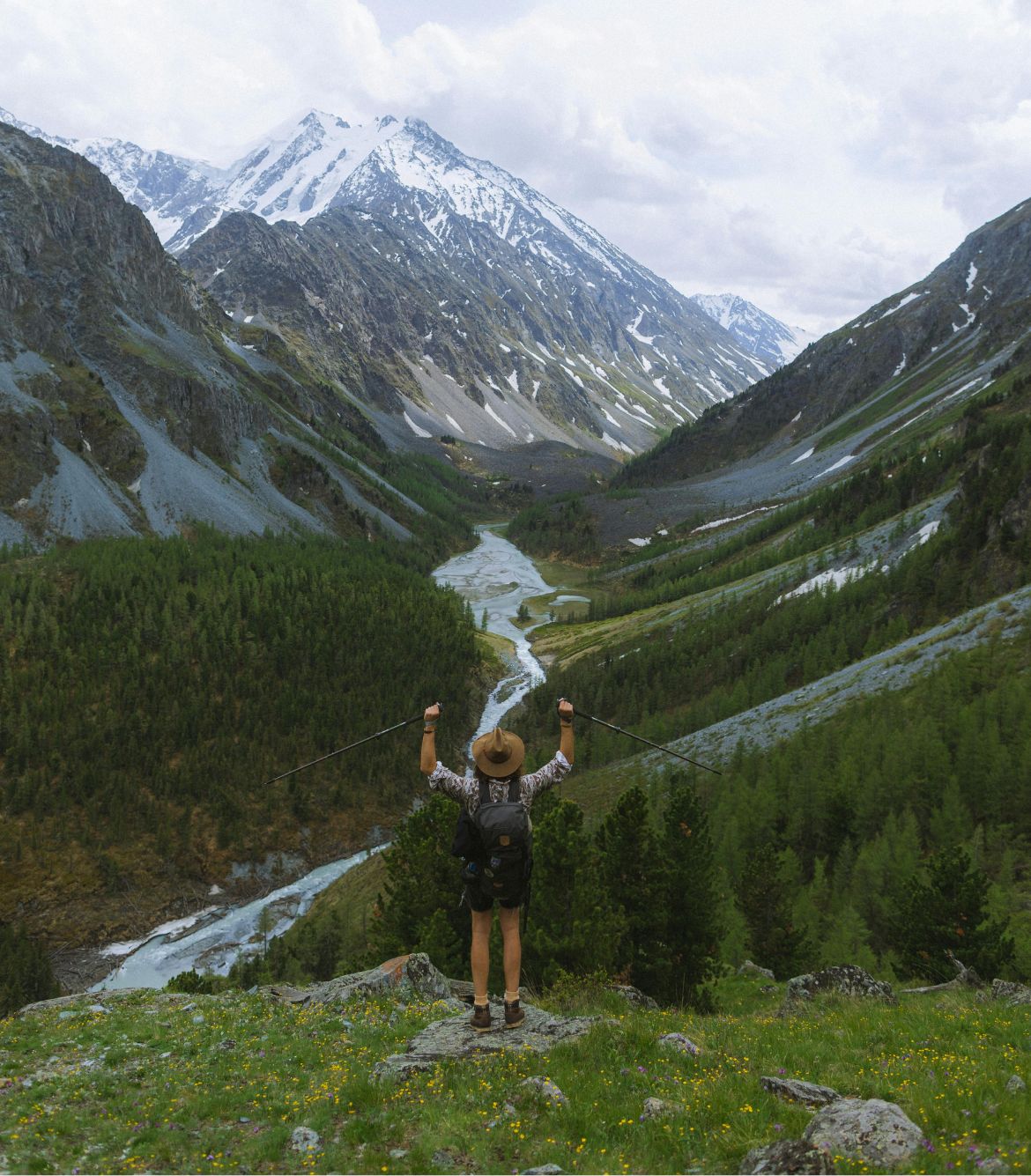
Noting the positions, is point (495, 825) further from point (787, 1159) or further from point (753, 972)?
point (753, 972)

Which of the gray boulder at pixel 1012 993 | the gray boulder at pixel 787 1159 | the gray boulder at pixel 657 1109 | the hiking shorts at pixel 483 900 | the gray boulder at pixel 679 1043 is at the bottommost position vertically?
the gray boulder at pixel 1012 993

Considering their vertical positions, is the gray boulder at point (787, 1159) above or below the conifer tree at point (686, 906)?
above

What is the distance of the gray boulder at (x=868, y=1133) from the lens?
7.55m

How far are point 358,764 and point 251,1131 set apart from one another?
7573cm

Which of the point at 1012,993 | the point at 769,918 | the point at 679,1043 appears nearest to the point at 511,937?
the point at 679,1043

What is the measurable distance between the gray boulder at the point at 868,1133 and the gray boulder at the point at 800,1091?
3.74 ft

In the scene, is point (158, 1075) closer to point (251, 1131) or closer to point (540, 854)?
point (251, 1131)

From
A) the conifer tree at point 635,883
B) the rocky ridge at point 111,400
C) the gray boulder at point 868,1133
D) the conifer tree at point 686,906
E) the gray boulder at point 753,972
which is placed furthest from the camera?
the rocky ridge at point 111,400

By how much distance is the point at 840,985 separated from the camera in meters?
17.6

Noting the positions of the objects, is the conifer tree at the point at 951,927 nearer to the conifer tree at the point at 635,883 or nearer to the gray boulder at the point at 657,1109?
the conifer tree at the point at 635,883

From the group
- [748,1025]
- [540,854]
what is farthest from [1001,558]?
[748,1025]

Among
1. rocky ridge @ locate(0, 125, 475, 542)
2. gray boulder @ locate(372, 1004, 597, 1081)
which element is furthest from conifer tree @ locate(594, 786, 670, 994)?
rocky ridge @ locate(0, 125, 475, 542)

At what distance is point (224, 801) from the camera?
73.2 metres

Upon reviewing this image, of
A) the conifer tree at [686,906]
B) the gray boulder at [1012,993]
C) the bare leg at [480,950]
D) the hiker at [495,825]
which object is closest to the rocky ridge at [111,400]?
the conifer tree at [686,906]
